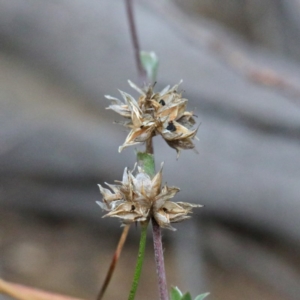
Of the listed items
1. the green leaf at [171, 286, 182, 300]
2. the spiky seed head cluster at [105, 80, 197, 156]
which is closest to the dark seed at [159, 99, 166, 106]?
the spiky seed head cluster at [105, 80, 197, 156]

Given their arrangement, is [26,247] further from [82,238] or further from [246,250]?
[246,250]

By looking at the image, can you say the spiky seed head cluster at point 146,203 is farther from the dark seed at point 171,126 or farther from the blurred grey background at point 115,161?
the blurred grey background at point 115,161

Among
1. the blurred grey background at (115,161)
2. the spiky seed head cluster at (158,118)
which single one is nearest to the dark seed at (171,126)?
the spiky seed head cluster at (158,118)

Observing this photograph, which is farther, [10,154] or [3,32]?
[3,32]

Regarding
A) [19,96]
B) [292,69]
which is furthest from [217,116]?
[19,96]

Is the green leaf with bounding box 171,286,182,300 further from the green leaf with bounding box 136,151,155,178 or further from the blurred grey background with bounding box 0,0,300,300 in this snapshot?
the blurred grey background with bounding box 0,0,300,300

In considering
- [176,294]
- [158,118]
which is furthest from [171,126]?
[176,294]

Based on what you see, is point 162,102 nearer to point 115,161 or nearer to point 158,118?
point 158,118
